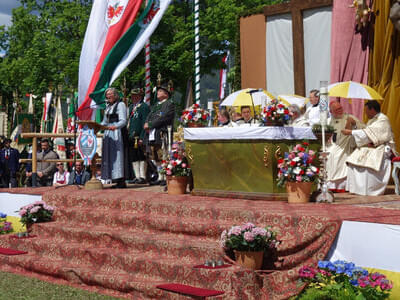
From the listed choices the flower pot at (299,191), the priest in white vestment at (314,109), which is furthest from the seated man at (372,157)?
the flower pot at (299,191)

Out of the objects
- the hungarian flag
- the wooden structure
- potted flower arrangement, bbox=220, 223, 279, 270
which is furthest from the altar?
the wooden structure

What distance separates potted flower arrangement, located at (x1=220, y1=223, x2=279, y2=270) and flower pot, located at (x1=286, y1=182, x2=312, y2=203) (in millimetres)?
1397

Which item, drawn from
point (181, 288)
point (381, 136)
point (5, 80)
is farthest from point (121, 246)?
point (5, 80)

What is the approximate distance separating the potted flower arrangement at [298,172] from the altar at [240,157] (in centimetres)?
29

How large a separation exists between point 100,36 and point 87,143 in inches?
75.8

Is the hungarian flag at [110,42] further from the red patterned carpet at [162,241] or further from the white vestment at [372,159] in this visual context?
the white vestment at [372,159]

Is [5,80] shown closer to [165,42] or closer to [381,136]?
[165,42]

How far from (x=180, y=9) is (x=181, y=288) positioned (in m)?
25.8

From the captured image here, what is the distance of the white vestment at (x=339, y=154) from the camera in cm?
995

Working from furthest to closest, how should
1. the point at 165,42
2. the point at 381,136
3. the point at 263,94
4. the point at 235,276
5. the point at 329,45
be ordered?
the point at 165,42
the point at 329,45
the point at 263,94
the point at 381,136
the point at 235,276

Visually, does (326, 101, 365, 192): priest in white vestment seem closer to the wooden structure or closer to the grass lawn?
the wooden structure

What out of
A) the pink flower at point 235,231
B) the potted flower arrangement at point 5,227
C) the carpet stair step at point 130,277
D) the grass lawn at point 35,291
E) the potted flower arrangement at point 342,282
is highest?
the pink flower at point 235,231

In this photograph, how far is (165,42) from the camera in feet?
97.5

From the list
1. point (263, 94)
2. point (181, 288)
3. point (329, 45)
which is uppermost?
point (329, 45)
